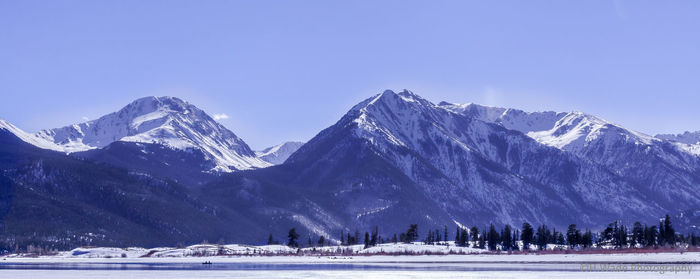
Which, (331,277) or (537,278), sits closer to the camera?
(537,278)

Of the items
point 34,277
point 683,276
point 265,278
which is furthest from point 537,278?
point 34,277

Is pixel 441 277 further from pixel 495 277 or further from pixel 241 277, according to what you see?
pixel 241 277

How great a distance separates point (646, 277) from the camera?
14050cm

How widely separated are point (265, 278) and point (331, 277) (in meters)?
12.6

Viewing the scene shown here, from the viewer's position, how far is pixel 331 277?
160 m

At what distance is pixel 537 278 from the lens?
481 ft

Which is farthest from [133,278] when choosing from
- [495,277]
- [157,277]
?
[495,277]

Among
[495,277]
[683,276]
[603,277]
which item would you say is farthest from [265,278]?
[683,276]

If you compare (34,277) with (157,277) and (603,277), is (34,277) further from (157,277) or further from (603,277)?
(603,277)

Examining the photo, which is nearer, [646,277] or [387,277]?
[646,277]

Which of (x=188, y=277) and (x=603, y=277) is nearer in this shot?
(x=603, y=277)

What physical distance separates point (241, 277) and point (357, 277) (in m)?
23.9

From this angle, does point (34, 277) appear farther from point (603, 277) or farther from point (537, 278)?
point (603, 277)

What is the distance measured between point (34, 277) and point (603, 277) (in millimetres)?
108146
